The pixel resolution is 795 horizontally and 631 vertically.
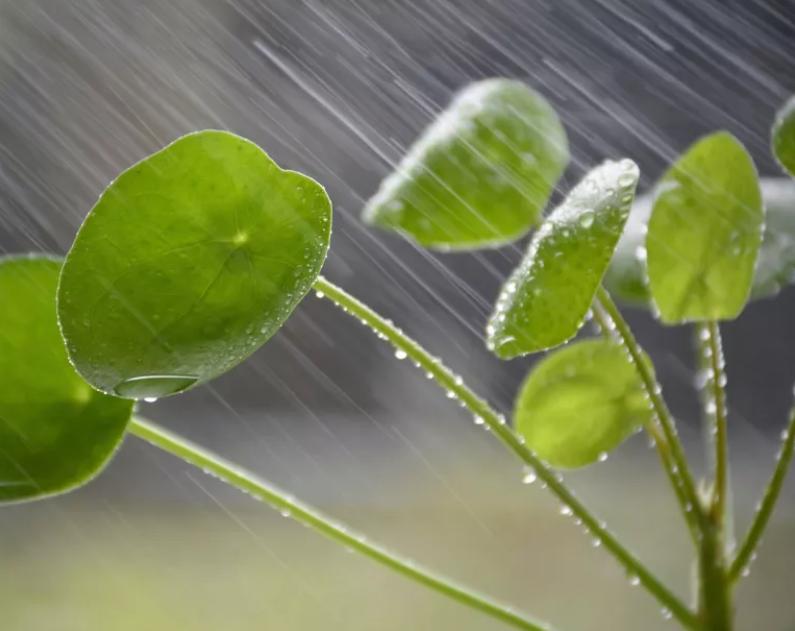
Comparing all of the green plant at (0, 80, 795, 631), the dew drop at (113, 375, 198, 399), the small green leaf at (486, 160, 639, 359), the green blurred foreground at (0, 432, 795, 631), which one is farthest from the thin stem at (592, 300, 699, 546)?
the green blurred foreground at (0, 432, 795, 631)

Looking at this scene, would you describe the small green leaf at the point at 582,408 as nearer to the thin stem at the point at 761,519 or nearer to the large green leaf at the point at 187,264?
the thin stem at the point at 761,519

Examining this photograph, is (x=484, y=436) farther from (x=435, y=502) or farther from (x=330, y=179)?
(x=330, y=179)

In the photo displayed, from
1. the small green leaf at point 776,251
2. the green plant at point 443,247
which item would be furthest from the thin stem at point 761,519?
the small green leaf at point 776,251

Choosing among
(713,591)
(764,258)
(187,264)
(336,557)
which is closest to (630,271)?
(764,258)

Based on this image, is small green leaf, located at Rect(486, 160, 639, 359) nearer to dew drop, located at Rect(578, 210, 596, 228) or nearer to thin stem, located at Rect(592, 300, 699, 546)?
dew drop, located at Rect(578, 210, 596, 228)

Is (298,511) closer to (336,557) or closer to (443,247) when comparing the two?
(443,247)

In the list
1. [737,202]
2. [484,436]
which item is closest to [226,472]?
[737,202]

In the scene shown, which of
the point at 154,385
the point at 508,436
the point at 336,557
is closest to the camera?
the point at 154,385
